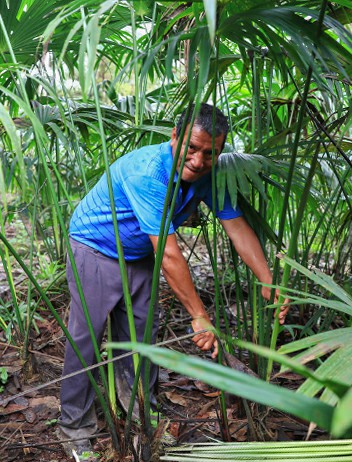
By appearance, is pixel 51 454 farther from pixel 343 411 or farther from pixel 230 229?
pixel 343 411

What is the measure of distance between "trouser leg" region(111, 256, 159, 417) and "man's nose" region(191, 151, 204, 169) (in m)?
0.45

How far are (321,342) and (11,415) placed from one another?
1.24 meters

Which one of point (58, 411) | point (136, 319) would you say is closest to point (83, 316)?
point (136, 319)

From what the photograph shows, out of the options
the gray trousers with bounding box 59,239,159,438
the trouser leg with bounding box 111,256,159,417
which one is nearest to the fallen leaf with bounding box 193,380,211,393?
the trouser leg with bounding box 111,256,159,417

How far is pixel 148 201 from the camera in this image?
132 cm

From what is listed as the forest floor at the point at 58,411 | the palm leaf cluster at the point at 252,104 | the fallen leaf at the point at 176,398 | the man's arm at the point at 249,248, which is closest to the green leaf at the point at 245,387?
the palm leaf cluster at the point at 252,104

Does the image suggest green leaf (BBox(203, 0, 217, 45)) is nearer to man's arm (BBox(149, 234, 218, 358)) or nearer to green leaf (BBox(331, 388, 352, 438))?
green leaf (BBox(331, 388, 352, 438))

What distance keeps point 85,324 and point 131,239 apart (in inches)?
11.5

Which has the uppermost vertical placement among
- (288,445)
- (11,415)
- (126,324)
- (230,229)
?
(230,229)

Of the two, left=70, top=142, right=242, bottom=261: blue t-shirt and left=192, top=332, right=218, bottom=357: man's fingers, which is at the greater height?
left=70, top=142, right=242, bottom=261: blue t-shirt

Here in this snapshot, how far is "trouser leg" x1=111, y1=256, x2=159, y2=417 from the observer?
1618 mm

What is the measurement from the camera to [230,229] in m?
1.49

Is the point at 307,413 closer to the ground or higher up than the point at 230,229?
higher up

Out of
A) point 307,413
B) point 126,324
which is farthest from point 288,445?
point 126,324
